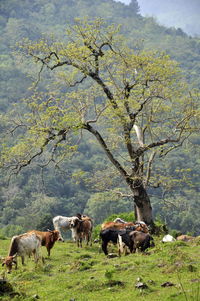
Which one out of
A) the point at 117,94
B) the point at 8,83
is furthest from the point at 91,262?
the point at 8,83

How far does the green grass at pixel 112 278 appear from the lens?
33.3 ft

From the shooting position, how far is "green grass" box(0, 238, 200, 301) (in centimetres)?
Result: 1016

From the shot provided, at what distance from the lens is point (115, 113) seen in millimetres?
20531

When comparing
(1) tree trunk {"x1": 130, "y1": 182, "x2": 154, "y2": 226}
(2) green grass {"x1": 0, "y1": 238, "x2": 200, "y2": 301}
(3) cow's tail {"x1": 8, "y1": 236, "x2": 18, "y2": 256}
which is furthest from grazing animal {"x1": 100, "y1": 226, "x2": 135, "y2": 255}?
(1) tree trunk {"x1": 130, "y1": 182, "x2": 154, "y2": 226}

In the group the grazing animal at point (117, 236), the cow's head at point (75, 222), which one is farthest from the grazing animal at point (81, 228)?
the grazing animal at point (117, 236)

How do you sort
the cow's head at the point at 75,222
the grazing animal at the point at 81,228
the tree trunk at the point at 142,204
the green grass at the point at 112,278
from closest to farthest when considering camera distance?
the green grass at the point at 112,278, the cow's head at the point at 75,222, the grazing animal at the point at 81,228, the tree trunk at the point at 142,204

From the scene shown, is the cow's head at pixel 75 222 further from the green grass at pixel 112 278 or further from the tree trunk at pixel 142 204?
the green grass at pixel 112 278

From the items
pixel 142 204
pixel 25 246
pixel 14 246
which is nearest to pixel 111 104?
pixel 142 204

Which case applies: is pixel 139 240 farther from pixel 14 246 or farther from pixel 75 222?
pixel 75 222

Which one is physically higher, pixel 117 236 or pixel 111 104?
pixel 111 104

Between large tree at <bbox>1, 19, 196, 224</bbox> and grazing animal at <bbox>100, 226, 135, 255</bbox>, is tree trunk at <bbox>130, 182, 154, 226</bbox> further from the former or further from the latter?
grazing animal at <bbox>100, 226, 135, 255</bbox>

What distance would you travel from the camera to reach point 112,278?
1169 cm

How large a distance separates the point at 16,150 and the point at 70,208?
58.6 meters

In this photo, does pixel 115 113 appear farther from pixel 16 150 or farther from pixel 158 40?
pixel 158 40
